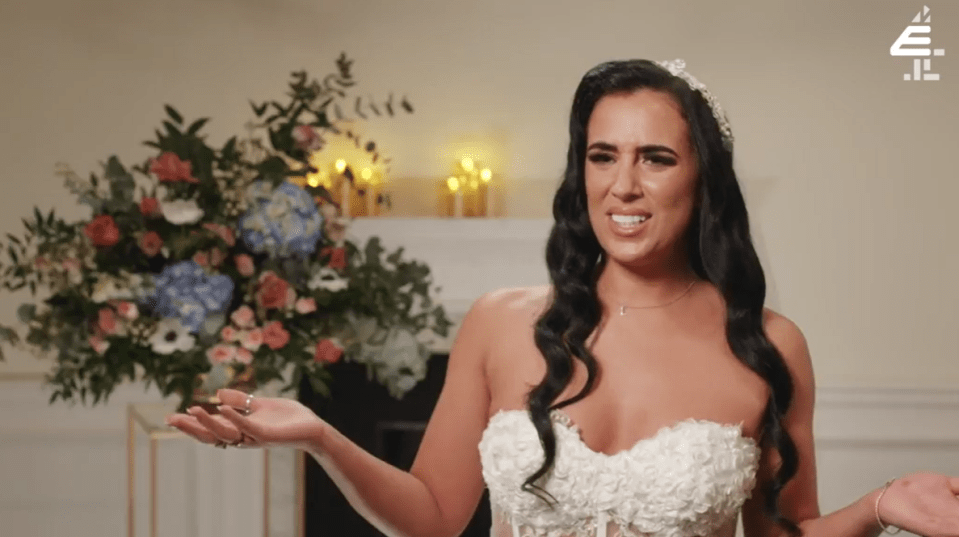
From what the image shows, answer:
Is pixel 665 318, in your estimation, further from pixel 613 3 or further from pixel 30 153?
pixel 30 153

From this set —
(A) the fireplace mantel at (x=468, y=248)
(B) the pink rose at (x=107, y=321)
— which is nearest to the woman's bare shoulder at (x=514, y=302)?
(B) the pink rose at (x=107, y=321)

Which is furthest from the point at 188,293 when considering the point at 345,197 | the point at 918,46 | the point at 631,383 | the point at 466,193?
the point at 918,46

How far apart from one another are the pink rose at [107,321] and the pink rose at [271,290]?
0.32 meters

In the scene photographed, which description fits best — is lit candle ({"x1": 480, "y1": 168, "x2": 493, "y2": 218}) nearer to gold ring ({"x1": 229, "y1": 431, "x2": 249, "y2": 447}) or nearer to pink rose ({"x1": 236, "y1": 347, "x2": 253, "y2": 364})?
pink rose ({"x1": 236, "y1": 347, "x2": 253, "y2": 364})

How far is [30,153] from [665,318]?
332 centimetres

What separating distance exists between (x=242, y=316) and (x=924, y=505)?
1517 millimetres

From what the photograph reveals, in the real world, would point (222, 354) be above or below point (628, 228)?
below

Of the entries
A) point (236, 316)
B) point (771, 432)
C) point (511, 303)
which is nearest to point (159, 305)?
point (236, 316)

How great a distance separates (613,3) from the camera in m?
4.49

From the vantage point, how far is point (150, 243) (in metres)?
2.63

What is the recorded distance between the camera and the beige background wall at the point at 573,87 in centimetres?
443

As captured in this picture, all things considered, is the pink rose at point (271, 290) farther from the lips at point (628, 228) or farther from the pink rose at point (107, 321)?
the lips at point (628, 228)

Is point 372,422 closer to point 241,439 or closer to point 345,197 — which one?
point 345,197

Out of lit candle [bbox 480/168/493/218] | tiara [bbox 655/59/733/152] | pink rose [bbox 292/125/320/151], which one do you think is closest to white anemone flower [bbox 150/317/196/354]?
pink rose [bbox 292/125/320/151]
